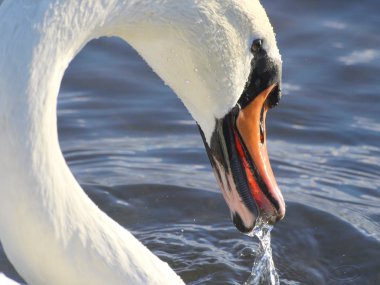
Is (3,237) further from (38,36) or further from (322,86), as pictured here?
(322,86)

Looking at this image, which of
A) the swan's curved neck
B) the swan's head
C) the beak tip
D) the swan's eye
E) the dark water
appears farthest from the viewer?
the dark water

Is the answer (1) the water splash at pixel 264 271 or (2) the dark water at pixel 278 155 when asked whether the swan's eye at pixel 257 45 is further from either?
(2) the dark water at pixel 278 155

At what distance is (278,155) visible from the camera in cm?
724

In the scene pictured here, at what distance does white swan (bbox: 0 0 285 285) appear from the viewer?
10.7 ft

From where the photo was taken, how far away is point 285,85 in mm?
8086

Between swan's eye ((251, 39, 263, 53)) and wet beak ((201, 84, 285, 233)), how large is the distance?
0.31 m

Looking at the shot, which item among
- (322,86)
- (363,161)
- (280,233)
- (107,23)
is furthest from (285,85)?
(107,23)

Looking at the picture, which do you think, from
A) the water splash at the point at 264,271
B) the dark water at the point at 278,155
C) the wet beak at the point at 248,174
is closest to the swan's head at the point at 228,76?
the wet beak at the point at 248,174

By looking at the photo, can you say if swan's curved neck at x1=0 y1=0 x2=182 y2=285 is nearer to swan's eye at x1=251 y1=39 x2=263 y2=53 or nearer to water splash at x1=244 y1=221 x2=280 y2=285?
swan's eye at x1=251 y1=39 x2=263 y2=53

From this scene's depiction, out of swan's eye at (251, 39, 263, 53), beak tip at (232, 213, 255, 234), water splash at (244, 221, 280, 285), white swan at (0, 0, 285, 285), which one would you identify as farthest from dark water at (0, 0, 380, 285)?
swan's eye at (251, 39, 263, 53)

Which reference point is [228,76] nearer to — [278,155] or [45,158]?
[45,158]

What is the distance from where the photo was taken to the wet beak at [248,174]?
13.8ft

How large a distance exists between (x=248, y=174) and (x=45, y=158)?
1112mm

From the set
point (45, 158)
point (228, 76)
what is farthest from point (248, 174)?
point (45, 158)
